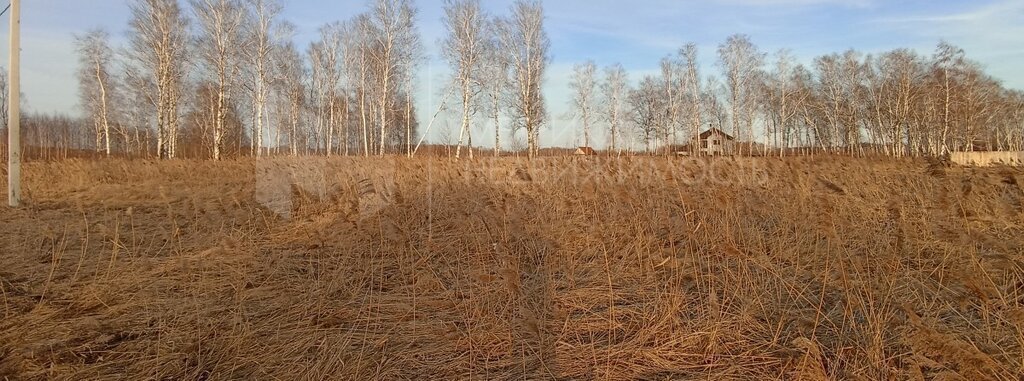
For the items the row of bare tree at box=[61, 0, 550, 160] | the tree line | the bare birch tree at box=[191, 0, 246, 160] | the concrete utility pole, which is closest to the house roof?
the tree line

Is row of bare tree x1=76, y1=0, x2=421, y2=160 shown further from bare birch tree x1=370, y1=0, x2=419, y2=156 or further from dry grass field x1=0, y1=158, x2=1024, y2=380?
dry grass field x1=0, y1=158, x2=1024, y2=380

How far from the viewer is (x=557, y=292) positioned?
3.46m

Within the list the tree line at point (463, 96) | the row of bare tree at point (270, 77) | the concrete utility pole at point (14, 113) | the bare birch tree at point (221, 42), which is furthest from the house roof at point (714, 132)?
the concrete utility pole at point (14, 113)

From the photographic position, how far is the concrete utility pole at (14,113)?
8539 millimetres

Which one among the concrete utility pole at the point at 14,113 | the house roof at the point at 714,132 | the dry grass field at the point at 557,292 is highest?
the house roof at the point at 714,132

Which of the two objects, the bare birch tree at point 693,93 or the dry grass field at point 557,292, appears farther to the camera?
the bare birch tree at point 693,93

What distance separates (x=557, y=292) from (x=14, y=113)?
1114 cm

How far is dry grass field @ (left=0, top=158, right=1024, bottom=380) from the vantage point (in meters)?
2.36

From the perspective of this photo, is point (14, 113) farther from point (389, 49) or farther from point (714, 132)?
point (714, 132)

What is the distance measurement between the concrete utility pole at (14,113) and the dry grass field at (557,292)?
337cm

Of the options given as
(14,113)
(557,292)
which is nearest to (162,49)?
(14,113)

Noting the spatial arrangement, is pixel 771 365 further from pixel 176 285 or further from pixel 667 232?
pixel 176 285

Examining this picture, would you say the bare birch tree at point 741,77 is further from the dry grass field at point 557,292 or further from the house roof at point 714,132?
the dry grass field at point 557,292

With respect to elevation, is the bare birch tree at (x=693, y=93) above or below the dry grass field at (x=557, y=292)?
above
